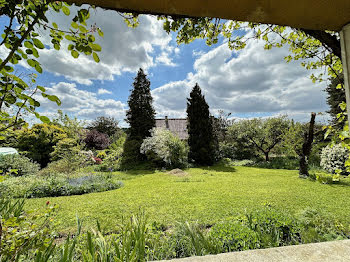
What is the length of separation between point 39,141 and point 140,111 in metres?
6.82

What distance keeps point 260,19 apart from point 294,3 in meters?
0.15

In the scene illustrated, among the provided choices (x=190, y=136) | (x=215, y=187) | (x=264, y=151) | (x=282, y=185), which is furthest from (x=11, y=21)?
(x=264, y=151)

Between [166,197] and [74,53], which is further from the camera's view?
[166,197]

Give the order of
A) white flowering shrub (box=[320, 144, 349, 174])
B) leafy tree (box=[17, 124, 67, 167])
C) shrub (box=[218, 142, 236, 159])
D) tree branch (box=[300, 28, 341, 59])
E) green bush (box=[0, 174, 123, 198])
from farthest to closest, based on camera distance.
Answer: shrub (box=[218, 142, 236, 159]) → leafy tree (box=[17, 124, 67, 167]) → white flowering shrub (box=[320, 144, 349, 174]) → green bush (box=[0, 174, 123, 198]) → tree branch (box=[300, 28, 341, 59])

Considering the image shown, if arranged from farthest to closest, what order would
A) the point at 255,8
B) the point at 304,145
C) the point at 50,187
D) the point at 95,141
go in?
1. the point at 95,141
2. the point at 304,145
3. the point at 50,187
4. the point at 255,8

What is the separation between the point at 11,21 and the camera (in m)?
0.86

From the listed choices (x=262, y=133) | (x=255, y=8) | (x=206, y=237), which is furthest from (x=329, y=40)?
(x=262, y=133)

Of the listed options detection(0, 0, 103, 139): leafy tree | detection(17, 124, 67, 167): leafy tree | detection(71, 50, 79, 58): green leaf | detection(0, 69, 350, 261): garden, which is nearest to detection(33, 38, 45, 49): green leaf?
detection(0, 0, 103, 139): leafy tree

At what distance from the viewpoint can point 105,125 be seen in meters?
19.6

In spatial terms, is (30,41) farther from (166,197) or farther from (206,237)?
(166,197)

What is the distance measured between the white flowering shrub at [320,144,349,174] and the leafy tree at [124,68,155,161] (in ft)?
34.8

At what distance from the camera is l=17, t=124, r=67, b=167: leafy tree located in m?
10.3

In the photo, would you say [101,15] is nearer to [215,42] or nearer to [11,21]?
[11,21]

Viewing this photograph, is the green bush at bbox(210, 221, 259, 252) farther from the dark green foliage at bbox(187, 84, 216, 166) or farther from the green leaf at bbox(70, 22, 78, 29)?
the dark green foliage at bbox(187, 84, 216, 166)
